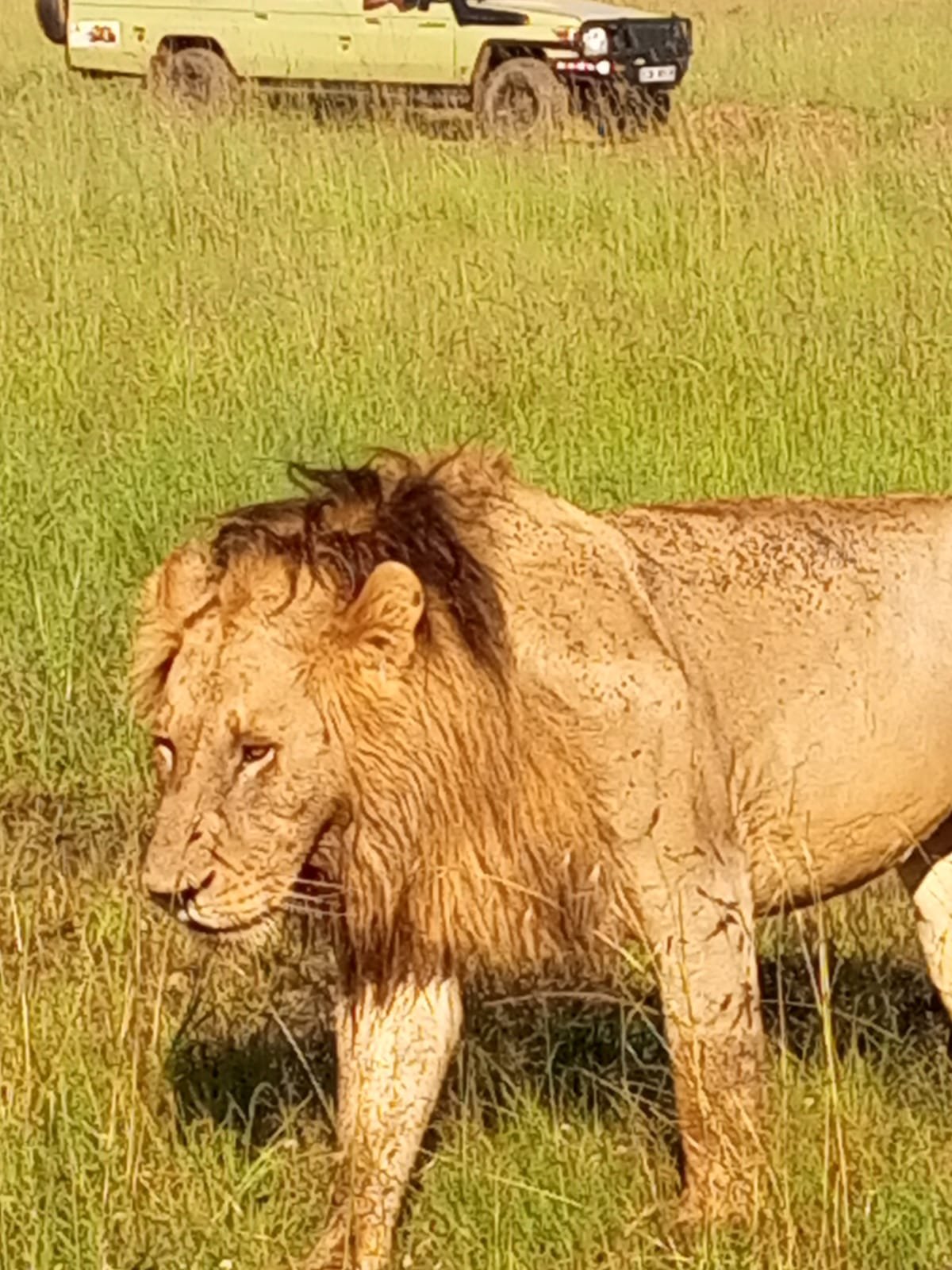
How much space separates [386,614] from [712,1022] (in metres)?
0.67

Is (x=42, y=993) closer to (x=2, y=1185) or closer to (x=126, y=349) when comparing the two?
(x=2, y=1185)

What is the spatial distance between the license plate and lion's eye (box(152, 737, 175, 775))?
13.3 metres

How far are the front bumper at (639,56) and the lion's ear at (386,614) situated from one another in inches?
486

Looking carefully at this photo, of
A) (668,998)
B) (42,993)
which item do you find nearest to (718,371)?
(42,993)

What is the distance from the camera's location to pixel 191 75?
640 inches

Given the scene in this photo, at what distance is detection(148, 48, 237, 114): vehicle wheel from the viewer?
44.5 feet

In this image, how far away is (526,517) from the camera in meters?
3.28

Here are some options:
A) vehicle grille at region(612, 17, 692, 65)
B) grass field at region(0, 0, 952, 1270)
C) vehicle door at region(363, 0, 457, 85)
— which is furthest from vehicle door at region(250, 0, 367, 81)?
grass field at region(0, 0, 952, 1270)

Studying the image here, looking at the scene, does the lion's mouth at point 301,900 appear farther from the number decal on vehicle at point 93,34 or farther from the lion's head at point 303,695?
the number decal on vehicle at point 93,34

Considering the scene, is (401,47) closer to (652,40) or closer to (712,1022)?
(652,40)

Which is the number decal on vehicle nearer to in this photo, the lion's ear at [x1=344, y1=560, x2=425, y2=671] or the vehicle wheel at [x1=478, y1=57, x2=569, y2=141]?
the vehicle wheel at [x1=478, y1=57, x2=569, y2=141]

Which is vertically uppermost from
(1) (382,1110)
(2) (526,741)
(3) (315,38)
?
(3) (315,38)

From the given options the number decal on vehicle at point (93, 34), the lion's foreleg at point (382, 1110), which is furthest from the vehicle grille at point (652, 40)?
the lion's foreleg at point (382, 1110)

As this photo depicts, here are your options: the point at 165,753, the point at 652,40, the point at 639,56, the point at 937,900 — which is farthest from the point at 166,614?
the point at 652,40
